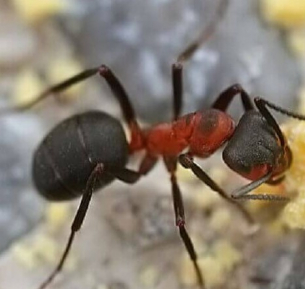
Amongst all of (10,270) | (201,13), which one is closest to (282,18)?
(201,13)

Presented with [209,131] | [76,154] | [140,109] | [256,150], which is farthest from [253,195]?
[140,109]

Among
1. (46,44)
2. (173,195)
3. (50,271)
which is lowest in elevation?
(50,271)

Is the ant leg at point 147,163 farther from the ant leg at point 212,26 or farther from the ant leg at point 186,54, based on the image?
the ant leg at point 212,26

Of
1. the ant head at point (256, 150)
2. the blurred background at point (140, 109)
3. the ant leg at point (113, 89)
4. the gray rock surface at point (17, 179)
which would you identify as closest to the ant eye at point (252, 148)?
the ant head at point (256, 150)

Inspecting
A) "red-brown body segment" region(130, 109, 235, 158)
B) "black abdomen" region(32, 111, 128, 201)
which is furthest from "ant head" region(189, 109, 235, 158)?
"black abdomen" region(32, 111, 128, 201)

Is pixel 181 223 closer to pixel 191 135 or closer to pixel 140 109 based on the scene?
pixel 191 135

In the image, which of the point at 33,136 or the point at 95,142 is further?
the point at 33,136

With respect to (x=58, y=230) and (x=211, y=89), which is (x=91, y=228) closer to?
(x=58, y=230)
